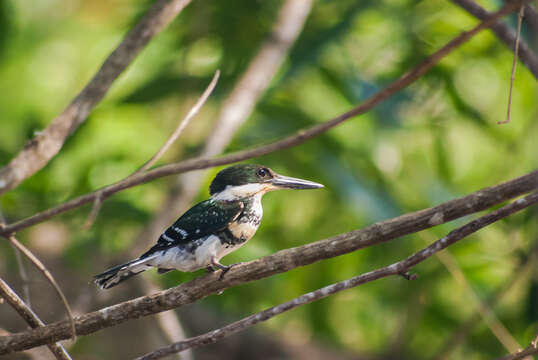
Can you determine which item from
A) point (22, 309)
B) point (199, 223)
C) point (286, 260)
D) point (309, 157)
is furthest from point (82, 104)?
point (309, 157)

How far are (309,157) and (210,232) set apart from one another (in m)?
2.07

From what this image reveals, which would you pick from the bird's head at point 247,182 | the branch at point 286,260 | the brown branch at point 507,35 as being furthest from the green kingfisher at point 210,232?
the brown branch at point 507,35

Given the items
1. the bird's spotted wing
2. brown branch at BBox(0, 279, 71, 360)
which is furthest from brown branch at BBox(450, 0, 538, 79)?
brown branch at BBox(0, 279, 71, 360)

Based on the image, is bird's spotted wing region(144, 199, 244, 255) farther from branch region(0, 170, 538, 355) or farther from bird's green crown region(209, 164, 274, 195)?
branch region(0, 170, 538, 355)

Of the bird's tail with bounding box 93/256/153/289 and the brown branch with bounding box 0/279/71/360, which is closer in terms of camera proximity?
the brown branch with bounding box 0/279/71/360

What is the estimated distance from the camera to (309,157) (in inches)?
168

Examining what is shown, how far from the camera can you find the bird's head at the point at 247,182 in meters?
2.37

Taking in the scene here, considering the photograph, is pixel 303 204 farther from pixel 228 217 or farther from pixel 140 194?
pixel 228 217

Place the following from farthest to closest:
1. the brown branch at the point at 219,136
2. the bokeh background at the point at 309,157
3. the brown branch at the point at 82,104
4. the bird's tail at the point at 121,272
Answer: the bokeh background at the point at 309,157
the brown branch at the point at 219,136
the bird's tail at the point at 121,272
the brown branch at the point at 82,104

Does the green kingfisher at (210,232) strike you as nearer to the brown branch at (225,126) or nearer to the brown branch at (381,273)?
the brown branch at (381,273)

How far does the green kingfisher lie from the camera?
7.31 ft

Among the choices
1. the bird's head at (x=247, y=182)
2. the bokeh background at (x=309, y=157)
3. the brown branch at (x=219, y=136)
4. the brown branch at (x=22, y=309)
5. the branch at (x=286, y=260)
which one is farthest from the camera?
the bokeh background at (x=309, y=157)

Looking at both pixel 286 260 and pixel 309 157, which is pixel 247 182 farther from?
pixel 309 157

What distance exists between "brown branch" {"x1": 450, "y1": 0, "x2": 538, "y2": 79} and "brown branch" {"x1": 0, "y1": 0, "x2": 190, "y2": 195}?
976 millimetres
